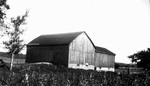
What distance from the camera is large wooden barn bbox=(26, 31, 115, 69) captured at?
118ft

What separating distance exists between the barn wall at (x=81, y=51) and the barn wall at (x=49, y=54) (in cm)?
125

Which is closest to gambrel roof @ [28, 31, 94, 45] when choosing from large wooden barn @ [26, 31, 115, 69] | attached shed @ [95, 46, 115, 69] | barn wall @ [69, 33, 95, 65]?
large wooden barn @ [26, 31, 115, 69]

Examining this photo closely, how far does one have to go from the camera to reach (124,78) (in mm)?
11555

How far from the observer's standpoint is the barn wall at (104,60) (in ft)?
145

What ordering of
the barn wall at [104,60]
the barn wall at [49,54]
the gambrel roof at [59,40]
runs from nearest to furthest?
the barn wall at [49,54], the gambrel roof at [59,40], the barn wall at [104,60]

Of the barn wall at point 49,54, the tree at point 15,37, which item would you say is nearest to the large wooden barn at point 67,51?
the barn wall at point 49,54

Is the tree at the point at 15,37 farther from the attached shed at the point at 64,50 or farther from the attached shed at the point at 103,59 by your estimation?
the attached shed at the point at 103,59

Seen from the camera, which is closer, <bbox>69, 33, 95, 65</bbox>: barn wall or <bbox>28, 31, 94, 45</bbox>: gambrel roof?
<bbox>69, 33, 95, 65</bbox>: barn wall

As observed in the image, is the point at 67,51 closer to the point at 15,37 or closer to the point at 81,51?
the point at 81,51

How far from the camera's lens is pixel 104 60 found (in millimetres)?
46812

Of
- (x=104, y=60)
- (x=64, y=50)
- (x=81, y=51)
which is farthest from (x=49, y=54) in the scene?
(x=104, y=60)

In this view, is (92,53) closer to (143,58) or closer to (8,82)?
(143,58)

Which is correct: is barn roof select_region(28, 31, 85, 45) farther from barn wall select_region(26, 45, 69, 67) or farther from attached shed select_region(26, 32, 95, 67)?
barn wall select_region(26, 45, 69, 67)

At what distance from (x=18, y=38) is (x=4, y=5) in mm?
5988
